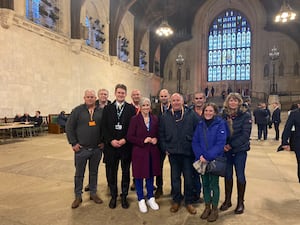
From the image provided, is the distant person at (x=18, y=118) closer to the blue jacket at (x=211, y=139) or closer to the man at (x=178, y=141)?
the man at (x=178, y=141)

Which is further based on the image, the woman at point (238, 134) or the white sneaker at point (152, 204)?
the white sneaker at point (152, 204)

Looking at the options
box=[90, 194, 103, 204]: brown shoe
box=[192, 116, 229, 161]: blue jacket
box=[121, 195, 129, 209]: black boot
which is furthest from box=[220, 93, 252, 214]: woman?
box=[90, 194, 103, 204]: brown shoe

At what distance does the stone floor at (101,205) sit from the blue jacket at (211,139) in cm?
81

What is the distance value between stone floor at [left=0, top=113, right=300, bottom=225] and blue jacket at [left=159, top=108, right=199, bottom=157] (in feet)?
2.69

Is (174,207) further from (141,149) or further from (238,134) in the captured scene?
(238,134)

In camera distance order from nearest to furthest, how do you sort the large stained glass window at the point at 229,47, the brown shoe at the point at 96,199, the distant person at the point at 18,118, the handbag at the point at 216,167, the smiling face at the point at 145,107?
1. the handbag at the point at 216,167
2. the smiling face at the point at 145,107
3. the brown shoe at the point at 96,199
4. the distant person at the point at 18,118
5. the large stained glass window at the point at 229,47

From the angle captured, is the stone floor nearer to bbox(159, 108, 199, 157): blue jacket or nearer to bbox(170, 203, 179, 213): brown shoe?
bbox(170, 203, 179, 213): brown shoe

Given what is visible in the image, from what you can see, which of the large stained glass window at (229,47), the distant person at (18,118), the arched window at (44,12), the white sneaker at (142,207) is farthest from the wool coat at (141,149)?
the large stained glass window at (229,47)

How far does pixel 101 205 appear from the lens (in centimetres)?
338

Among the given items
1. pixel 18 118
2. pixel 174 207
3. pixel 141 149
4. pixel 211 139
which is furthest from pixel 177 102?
pixel 18 118

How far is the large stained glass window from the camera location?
27438mm

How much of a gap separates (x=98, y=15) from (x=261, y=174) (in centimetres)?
1551

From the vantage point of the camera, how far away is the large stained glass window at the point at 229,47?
27.4 metres

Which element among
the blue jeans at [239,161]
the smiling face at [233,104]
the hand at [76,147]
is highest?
the smiling face at [233,104]
